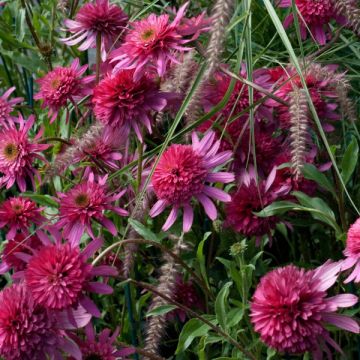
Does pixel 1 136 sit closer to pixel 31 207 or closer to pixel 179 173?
pixel 31 207

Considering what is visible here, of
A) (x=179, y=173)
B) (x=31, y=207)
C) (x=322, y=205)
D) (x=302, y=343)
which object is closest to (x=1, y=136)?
(x=31, y=207)

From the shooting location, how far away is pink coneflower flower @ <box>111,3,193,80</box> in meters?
1.26

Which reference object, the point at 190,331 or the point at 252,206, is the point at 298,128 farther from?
the point at 190,331

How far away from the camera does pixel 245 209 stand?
4.24 ft

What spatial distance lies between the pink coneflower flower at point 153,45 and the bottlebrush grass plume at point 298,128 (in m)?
0.19

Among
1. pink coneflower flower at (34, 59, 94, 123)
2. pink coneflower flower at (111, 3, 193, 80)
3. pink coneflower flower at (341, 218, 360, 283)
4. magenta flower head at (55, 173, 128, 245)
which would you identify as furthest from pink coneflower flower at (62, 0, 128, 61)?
pink coneflower flower at (341, 218, 360, 283)

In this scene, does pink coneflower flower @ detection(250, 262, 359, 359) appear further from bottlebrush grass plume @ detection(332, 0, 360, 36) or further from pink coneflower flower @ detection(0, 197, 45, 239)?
pink coneflower flower @ detection(0, 197, 45, 239)

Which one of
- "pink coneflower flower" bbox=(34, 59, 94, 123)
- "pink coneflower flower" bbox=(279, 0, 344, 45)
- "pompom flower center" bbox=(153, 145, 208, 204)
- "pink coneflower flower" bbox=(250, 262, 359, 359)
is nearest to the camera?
"pink coneflower flower" bbox=(250, 262, 359, 359)

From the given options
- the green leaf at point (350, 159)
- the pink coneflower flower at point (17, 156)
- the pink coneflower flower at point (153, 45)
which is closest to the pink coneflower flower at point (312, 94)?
the green leaf at point (350, 159)

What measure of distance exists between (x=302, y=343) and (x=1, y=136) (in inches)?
27.1

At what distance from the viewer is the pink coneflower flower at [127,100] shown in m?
1.29

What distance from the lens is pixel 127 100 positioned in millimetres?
1293

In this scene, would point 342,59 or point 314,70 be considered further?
point 342,59

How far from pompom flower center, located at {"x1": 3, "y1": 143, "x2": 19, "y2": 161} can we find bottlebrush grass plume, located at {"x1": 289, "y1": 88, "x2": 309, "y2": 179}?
50 centimetres
